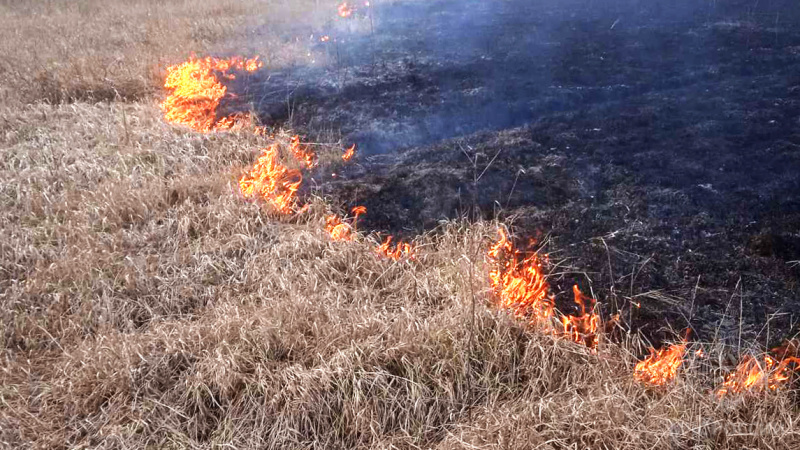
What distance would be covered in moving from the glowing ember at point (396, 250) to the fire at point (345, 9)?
274 inches

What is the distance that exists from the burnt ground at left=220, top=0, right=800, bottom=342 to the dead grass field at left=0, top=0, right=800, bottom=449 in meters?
0.45

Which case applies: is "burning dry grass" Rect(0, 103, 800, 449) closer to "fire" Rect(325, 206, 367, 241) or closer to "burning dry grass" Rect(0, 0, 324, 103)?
"fire" Rect(325, 206, 367, 241)

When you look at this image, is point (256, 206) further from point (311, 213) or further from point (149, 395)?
point (149, 395)

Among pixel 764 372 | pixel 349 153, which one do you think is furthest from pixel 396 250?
pixel 764 372

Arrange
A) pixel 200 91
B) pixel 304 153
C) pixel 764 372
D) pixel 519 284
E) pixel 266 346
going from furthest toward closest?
pixel 200 91 < pixel 304 153 < pixel 519 284 < pixel 266 346 < pixel 764 372

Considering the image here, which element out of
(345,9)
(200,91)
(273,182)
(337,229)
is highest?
(345,9)

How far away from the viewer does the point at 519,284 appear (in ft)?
12.1

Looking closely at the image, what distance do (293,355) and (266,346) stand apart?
0.50 ft

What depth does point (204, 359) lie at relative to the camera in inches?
131

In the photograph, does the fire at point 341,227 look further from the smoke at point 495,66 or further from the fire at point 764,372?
the fire at point 764,372

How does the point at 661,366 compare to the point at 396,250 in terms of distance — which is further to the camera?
the point at 396,250

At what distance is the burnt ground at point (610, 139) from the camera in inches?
139

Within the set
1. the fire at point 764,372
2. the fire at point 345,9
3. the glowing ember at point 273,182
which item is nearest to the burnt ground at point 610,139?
the fire at point 764,372

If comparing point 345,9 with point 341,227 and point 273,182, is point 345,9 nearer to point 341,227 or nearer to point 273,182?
point 273,182
